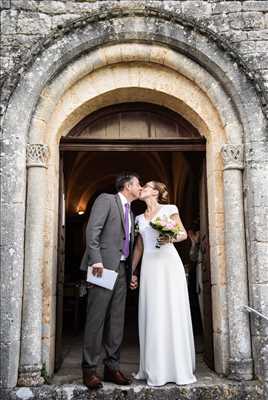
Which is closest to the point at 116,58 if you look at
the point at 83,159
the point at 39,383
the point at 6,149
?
the point at 6,149

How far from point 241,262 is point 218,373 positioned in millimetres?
1112

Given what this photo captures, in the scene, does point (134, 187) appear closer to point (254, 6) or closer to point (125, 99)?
point (125, 99)

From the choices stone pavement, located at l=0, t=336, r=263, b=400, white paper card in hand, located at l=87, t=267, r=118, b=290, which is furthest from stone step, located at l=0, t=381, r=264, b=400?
white paper card in hand, located at l=87, t=267, r=118, b=290

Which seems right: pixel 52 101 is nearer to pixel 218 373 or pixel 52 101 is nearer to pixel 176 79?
pixel 176 79

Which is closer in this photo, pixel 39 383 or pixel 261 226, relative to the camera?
pixel 39 383

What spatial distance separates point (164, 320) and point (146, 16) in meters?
3.11

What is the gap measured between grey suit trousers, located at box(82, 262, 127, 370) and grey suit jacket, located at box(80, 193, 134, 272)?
7.2 inches

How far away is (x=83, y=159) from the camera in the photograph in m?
9.73

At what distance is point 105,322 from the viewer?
13.2ft

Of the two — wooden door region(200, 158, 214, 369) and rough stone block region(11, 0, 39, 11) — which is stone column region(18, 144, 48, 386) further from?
wooden door region(200, 158, 214, 369)

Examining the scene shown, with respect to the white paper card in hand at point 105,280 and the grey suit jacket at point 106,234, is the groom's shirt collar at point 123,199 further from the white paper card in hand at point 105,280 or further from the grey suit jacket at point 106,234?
the white paper card in hand at point 105,280

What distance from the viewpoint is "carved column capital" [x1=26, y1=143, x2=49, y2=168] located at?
13.6 ft

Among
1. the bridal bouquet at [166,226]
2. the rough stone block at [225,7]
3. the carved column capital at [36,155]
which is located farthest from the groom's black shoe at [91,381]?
the rough stone block at [225,7]

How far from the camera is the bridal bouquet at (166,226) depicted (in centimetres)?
388
